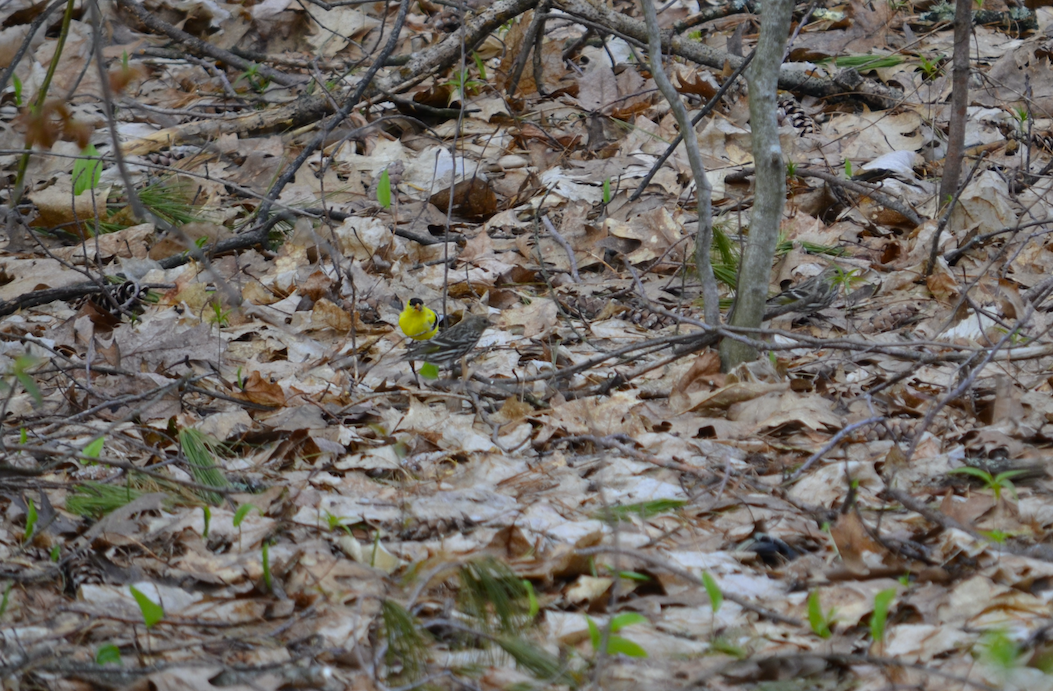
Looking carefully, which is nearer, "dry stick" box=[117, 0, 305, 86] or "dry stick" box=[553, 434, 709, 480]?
"dry stick" box=[553, 434, 709, 480]

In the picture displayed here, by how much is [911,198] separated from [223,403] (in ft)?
14.1

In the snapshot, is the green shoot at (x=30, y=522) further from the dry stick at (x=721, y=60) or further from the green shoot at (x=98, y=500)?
the dry stick at (x=721, y=60)

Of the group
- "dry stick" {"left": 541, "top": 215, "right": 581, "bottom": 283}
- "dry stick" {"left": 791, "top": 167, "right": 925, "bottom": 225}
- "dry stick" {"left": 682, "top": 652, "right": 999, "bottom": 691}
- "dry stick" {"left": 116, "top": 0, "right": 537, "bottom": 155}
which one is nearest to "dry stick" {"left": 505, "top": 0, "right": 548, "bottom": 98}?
"dry stick" {"left": 116, "top": 0, "right": 537, "bottom": 155}

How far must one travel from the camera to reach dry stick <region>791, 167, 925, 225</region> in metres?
5.47

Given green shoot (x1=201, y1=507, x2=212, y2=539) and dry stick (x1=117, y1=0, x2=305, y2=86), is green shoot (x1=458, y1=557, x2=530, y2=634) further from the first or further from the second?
dry stick (x1=117, y1=0, x2=305, y2=86)

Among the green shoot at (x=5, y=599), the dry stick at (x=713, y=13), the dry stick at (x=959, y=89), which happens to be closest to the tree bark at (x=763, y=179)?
the dry stick at (x=959, y=89)

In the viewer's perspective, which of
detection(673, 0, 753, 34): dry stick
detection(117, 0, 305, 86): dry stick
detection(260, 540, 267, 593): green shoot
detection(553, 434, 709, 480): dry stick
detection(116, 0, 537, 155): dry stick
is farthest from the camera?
detection(117, 0, 305, 86): dry stick

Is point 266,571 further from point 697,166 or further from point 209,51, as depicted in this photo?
point 209,51

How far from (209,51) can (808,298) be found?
5.59 m

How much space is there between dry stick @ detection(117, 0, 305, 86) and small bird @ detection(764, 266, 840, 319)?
4798 mm

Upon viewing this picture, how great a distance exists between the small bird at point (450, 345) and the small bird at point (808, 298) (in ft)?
4.69

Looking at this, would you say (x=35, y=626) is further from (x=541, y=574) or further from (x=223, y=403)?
(x=223, y=403)

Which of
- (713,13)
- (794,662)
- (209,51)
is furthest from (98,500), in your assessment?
(713,13)

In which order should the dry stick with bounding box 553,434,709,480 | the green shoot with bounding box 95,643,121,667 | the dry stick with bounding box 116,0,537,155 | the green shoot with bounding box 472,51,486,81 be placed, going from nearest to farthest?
the green shoot with bounding box 95,643,121,667
the dry stick with bounding box 553,434,709,480
the dry stick with bounding box 116,0,537,155
the green shoot with bounding box 472,51,486,81
